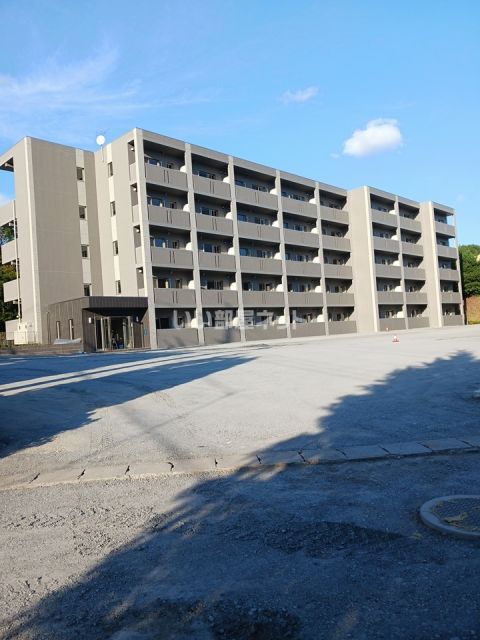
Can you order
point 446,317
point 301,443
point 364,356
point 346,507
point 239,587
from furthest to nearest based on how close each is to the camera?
point 446,317, point 364,356, point 301,443, point 346,507, point 239,587

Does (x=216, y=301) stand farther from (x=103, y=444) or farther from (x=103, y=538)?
(x=103, y=538)

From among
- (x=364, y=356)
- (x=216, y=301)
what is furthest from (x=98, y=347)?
(x=364, y=356)

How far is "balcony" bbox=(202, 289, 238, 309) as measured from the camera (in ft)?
147

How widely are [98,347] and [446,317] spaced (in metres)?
50.3

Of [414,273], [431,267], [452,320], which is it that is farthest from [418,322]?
[452,320]

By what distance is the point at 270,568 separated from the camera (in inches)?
138

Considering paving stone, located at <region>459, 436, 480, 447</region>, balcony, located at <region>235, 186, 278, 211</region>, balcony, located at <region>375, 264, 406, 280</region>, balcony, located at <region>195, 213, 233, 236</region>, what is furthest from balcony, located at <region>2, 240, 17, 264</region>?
paving stone, located at <region>459, 436, 480, 447</region>

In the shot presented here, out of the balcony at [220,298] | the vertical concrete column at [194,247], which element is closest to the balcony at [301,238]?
the balcony at [220,298]

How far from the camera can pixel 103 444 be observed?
7617mm

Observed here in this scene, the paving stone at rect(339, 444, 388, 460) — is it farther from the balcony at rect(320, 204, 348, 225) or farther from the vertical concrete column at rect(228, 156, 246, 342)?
the balcony at rect(320, 204, 348, 225)

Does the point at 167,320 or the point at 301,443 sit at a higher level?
the point at 167,320

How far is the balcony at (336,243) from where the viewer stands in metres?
57.6

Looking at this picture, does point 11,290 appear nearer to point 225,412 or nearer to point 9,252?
point 9,252

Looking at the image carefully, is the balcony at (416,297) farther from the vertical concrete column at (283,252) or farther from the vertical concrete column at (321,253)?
the vertical concrete column at (283,252)
